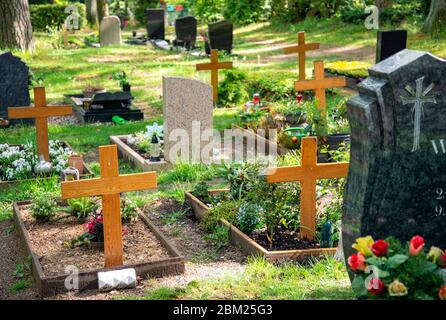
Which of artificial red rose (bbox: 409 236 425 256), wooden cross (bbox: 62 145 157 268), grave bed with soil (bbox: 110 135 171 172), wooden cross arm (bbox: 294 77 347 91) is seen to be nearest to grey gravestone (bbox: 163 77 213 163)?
grave bed with soil (bbox: 110 135 171 172)

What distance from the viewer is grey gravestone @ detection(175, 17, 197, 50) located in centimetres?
2690

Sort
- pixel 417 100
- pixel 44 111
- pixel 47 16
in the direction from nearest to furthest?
pixel 417 100 < pixel 44 111 < pixel 47 16

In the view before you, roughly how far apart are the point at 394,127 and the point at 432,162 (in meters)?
0.43

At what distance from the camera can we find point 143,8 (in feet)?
141

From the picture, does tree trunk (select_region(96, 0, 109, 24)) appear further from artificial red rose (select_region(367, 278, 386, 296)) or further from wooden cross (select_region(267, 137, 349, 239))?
artificial red rose (select_region(367, 278, 386, 296))

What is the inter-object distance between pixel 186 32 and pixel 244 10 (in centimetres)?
928

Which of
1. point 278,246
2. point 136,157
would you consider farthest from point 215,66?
point 278,246

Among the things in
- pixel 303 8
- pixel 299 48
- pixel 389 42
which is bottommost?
pixel 303 8

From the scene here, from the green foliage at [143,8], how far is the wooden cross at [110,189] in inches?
1414

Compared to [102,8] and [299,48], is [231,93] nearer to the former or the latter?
[299,48]

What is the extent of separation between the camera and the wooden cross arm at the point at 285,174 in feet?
25.8

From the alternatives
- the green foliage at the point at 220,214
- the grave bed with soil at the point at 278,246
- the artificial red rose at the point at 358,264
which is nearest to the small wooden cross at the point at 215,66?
the green foliage at the point at 220,214

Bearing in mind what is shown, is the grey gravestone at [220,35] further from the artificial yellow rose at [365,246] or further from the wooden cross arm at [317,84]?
the artificial yellow rose at [365,246]

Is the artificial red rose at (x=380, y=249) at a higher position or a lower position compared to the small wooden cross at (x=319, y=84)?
higher
